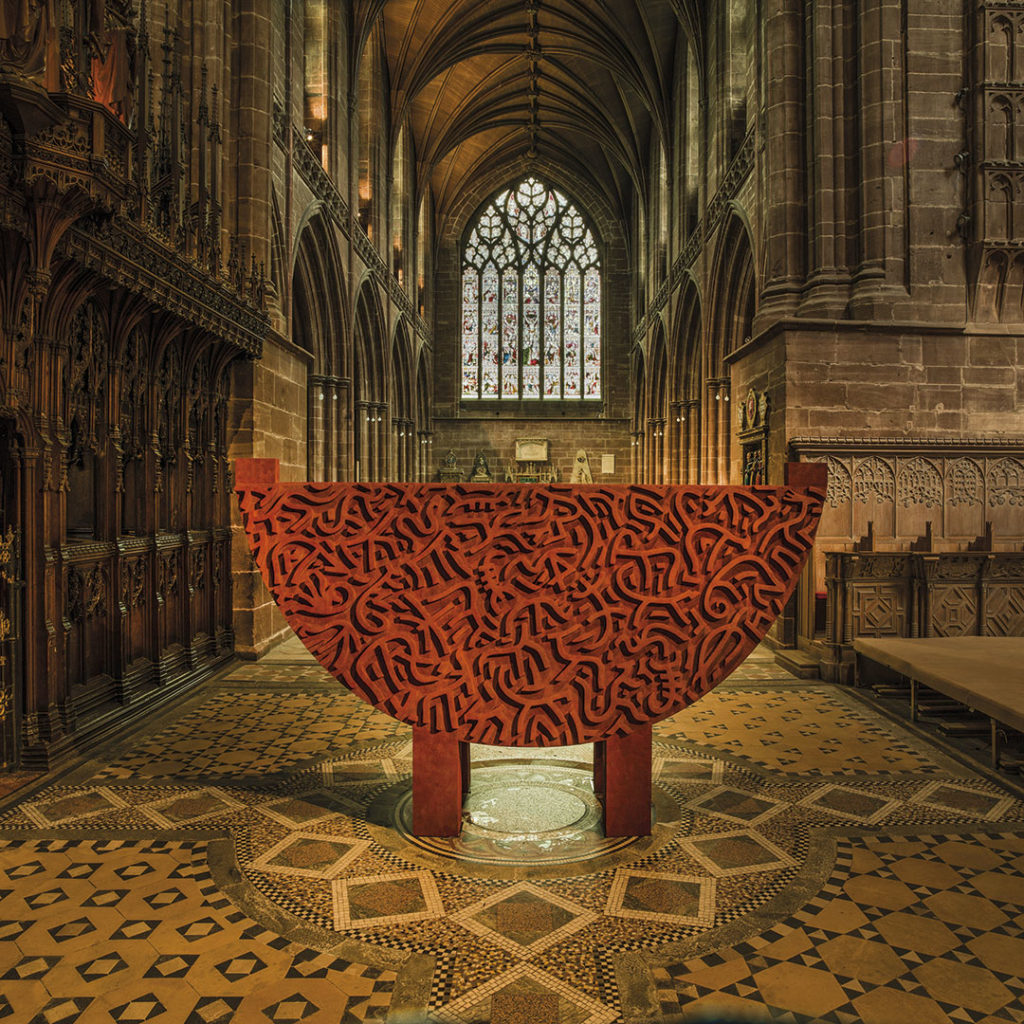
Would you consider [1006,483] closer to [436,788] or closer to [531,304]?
[436,788]

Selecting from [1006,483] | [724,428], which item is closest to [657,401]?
[724,428]

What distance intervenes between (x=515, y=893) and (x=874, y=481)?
6331 mm

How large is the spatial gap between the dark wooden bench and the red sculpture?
5.53 ft

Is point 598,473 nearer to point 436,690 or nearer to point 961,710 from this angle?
point 961,710

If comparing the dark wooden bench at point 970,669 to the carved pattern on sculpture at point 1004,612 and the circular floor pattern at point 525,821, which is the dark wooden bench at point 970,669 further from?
the circular floor pattern at point 525,821

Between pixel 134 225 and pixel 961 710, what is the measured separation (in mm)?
6646

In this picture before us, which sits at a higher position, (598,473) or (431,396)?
(431,396)

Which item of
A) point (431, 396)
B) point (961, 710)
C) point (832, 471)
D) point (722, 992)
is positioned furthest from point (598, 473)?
point (722, 992)

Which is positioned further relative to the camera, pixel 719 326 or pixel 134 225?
pixel 719 326

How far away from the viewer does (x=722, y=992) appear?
2.35 m

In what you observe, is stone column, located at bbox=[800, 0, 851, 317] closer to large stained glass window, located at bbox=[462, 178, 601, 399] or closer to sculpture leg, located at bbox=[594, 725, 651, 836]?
sculpture leg, located at bbox=[594, 725, 651, 836]

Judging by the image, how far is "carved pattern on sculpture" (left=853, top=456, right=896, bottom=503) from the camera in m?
7.77

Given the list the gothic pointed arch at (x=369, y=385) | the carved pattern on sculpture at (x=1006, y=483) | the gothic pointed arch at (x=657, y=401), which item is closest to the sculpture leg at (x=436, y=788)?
the carved pattern on sculpture at (x=1006, y=483)

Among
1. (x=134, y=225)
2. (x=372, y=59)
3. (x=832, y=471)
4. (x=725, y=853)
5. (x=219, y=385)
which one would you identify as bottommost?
(x=725, y=853)
